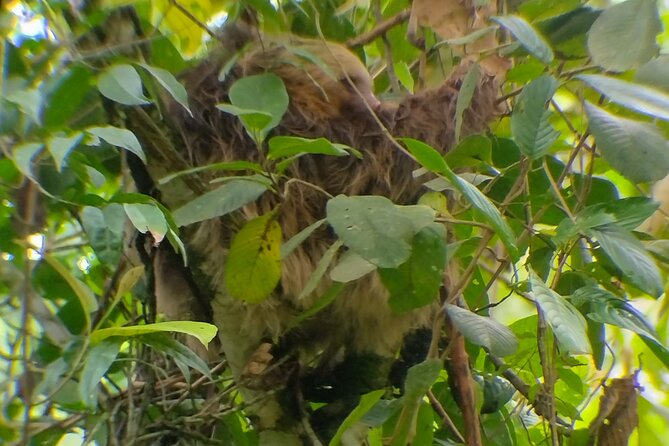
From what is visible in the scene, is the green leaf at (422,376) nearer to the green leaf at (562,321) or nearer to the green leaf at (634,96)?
the green leaf at (562,321)

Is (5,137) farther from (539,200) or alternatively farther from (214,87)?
(539,200)

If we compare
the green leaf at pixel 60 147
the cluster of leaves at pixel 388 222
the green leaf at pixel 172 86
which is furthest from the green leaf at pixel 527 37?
the green leaf at pixel 60 147

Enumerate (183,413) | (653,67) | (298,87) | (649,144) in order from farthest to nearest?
(298,87)
(183,413)
(653,67)
(649,144)

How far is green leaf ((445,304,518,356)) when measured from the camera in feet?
3.19

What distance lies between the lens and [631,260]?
0.90 metres

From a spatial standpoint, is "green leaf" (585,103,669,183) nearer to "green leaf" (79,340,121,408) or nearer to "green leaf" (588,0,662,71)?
"green leaf" (588,0,662,71)

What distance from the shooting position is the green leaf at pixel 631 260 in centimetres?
90

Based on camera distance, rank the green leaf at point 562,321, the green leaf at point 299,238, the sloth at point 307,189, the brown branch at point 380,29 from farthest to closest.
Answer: the brown branch at point 380,29 → the sloth at point 307,189 → the green leaf at point 299,238 → the green leaf at point 562,321

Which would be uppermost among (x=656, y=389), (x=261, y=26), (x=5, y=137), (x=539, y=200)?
(x=261, y=26)

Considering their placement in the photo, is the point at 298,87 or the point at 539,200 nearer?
the point at 539,200

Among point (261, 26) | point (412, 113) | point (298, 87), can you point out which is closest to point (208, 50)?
point (261, 26)

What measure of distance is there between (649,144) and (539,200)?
0.93ft

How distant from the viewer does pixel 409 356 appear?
1.48 meters

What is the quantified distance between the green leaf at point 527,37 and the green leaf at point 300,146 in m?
0.27
